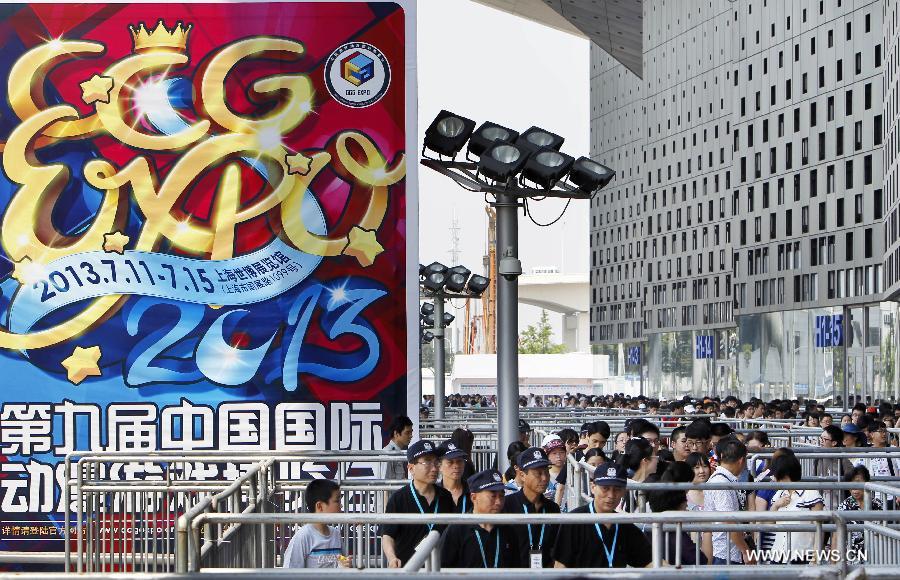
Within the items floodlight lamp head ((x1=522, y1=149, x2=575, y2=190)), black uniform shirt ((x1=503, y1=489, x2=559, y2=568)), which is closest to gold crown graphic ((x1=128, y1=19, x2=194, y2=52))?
floodlight lamp head ((x1=522, y1=149, x2=575, y2=190))

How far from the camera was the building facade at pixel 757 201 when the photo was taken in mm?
64438

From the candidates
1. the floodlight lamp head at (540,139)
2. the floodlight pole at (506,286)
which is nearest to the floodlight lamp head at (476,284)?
the floodlight pole at (506,286)

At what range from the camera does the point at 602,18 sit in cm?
11038

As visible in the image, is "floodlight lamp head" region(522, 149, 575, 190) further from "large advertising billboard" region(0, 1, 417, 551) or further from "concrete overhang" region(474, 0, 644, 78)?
"concrete overhang" region(474, 0, 644, 78)

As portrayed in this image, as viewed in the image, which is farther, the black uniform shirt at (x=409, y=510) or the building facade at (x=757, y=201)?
the building facade at (x=757, y=201)

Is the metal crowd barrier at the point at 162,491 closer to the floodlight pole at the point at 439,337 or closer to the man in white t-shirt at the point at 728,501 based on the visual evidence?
the man in white t-shirt at the point at 728,501

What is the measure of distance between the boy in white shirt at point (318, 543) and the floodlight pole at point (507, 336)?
6662 millimetres

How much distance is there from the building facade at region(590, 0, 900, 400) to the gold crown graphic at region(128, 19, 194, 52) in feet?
143

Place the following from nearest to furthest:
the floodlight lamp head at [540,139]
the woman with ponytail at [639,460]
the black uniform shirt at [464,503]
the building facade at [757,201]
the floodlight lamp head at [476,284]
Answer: the black uniform shirt at [464,503] → the woman with ponytail at [639,460] → the floodlight lamp head at [540,139] → the floodlight lamp head at [476,284] → the building facade at [757,201]

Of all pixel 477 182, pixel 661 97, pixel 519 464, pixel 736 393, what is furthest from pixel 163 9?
pixel 661 97

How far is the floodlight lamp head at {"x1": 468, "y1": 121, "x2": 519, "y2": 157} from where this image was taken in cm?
1489

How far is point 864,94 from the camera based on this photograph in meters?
65.4

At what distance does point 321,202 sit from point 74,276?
2418mm

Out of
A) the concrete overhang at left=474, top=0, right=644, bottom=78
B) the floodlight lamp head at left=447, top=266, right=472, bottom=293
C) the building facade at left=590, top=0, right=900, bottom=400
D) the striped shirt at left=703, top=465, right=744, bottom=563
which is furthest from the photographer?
the concrete overhang at left=474, top=0, right=644, bottom=78
